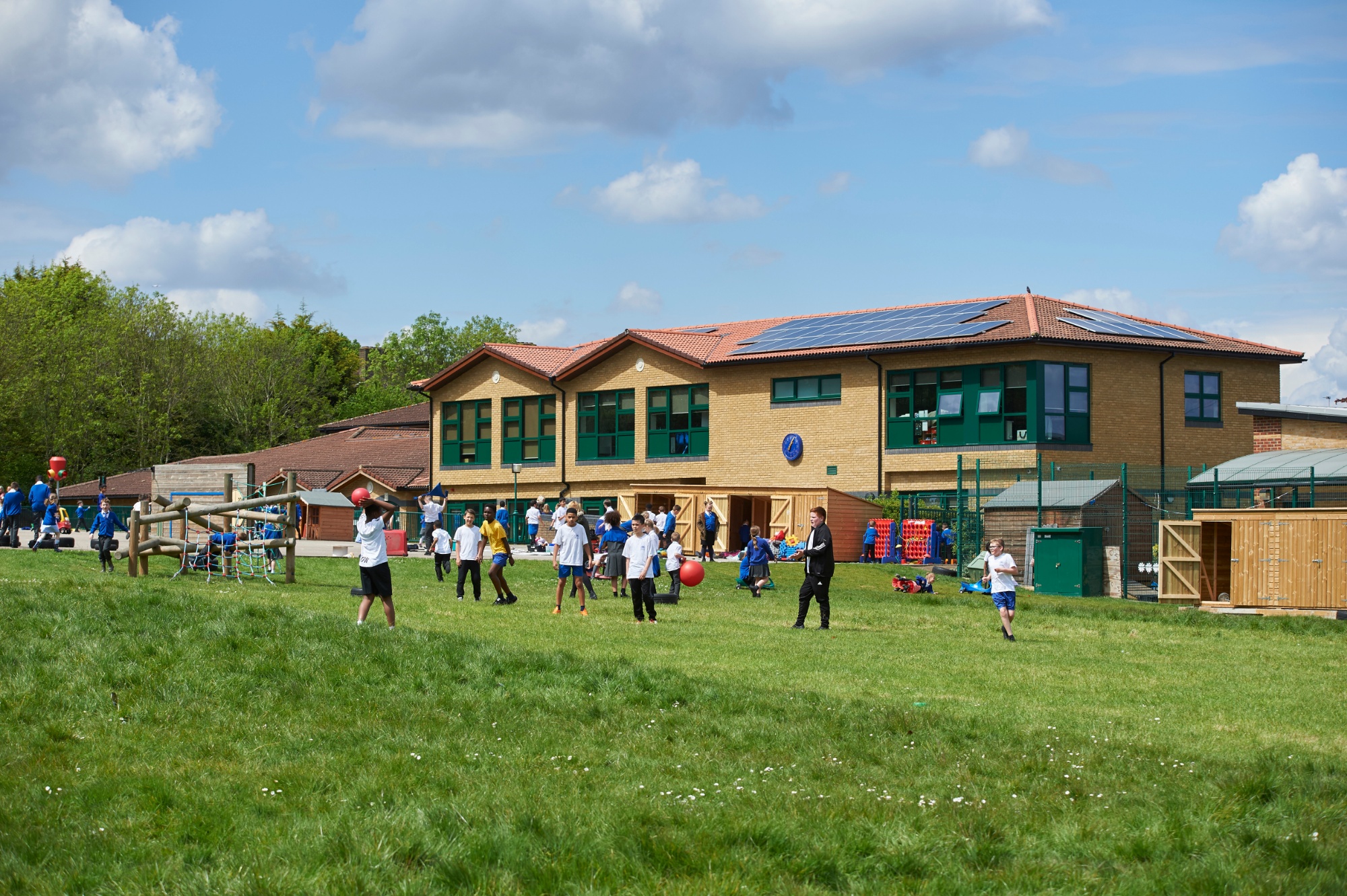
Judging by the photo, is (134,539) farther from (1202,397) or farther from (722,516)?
(1202,397)

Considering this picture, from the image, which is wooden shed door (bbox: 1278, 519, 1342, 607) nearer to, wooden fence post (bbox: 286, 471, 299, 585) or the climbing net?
wooden fence post (bbox: 286, 471, 299, 585)

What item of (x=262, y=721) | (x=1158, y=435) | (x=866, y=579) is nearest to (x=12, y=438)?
(x=866, y=579)

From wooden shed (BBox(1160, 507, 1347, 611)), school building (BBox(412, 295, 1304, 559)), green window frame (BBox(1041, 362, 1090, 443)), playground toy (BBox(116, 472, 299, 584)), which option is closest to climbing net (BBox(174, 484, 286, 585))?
playground toy (BBox(116, 472, 299, 584))

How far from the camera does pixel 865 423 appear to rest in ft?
144

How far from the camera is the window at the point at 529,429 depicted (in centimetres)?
5322

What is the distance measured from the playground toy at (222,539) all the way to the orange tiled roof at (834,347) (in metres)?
22.7

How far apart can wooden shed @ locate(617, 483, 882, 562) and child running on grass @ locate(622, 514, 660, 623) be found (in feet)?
64.7

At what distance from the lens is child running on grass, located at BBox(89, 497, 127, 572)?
25547mm

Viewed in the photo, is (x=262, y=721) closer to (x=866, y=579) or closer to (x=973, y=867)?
(x=973, y=867)

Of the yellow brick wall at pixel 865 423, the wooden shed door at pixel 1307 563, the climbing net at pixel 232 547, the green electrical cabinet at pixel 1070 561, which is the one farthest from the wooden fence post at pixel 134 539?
the yellow brick wall at pixel 865 423

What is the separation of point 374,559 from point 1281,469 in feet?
75.4

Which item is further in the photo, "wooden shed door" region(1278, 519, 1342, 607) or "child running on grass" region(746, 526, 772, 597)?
"child running on grass" region(746, 526, 772, 597)

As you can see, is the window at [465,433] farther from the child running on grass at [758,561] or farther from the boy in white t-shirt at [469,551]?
the boy in white t-shirt at [469,551]

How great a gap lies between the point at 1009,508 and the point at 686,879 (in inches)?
1112
